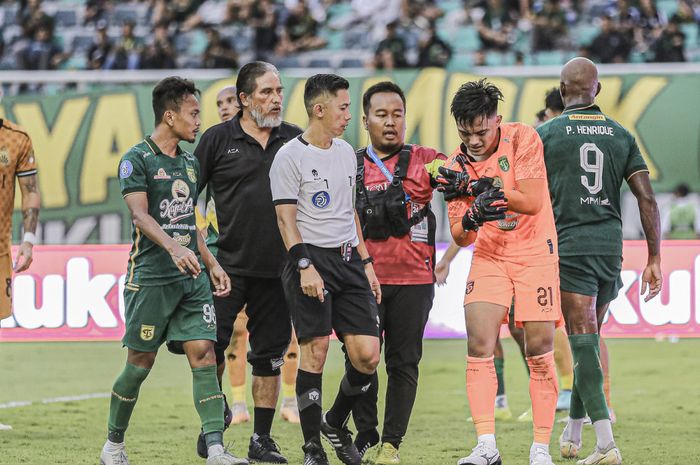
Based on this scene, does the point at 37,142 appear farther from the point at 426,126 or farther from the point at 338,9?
the point at 338,9

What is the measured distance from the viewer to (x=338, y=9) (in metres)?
21.7

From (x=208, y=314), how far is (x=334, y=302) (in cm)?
72

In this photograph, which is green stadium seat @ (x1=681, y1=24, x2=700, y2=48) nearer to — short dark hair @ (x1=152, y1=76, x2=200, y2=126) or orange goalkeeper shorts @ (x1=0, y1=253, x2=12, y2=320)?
orange goalkeeper shorts @ (x1=0, y1=253, x2=12, y2=320)

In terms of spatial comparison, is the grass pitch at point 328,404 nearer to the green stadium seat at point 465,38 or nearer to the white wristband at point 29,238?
the white wristband at point 29,238

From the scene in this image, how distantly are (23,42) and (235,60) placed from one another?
425 cm

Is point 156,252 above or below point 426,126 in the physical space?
below

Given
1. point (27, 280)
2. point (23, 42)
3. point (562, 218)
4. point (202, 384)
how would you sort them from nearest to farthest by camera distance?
point (202, 384)
point (562, 218)
point (27, 280)
point (23, 42)

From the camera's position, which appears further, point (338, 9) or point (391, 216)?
point (338, 9)

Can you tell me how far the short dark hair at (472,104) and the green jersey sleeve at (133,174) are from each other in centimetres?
176

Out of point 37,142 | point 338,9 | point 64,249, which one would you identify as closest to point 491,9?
point 338,9

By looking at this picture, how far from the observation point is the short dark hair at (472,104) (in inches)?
259

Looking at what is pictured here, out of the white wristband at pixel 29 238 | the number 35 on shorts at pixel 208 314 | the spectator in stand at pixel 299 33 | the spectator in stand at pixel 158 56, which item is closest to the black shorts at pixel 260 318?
the number 35 on shorts at pixel 208 314

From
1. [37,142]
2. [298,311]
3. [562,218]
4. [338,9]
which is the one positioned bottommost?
[298,311]

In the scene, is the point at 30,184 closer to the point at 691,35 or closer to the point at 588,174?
the point at 588,174
